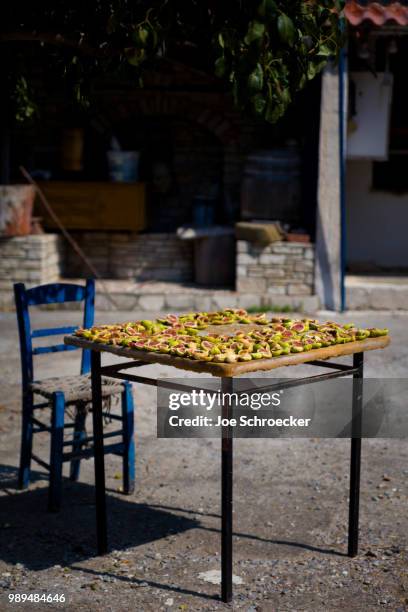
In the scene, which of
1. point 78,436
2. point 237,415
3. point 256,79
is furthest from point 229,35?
point 237,415

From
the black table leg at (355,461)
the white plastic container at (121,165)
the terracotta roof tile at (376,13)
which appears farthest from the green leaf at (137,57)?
the white plastic container at (121,165)

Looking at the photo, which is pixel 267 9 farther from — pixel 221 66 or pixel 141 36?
pixel 141 36

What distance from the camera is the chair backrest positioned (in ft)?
15.6

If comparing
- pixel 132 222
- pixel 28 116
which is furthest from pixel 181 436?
pixel 132 222

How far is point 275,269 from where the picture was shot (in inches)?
402

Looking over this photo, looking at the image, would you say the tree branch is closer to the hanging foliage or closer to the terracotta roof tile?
the hanging foliage

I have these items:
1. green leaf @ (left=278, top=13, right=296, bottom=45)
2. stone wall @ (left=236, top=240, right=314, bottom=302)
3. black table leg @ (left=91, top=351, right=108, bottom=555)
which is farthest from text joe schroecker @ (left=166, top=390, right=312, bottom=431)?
stone wall @ (left=236, top=240, right=314, bottom=302)

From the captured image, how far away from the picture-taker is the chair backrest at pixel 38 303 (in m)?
4.77

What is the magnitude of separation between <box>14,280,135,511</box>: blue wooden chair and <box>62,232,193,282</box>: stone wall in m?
5.93

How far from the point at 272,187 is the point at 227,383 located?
7.21 meters

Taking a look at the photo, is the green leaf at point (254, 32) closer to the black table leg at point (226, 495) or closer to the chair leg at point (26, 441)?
the black table leg at point (226, 495)

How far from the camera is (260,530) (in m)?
4.49

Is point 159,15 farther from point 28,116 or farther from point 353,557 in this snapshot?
point 28,116

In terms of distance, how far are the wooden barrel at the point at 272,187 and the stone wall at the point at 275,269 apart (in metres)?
0.50
